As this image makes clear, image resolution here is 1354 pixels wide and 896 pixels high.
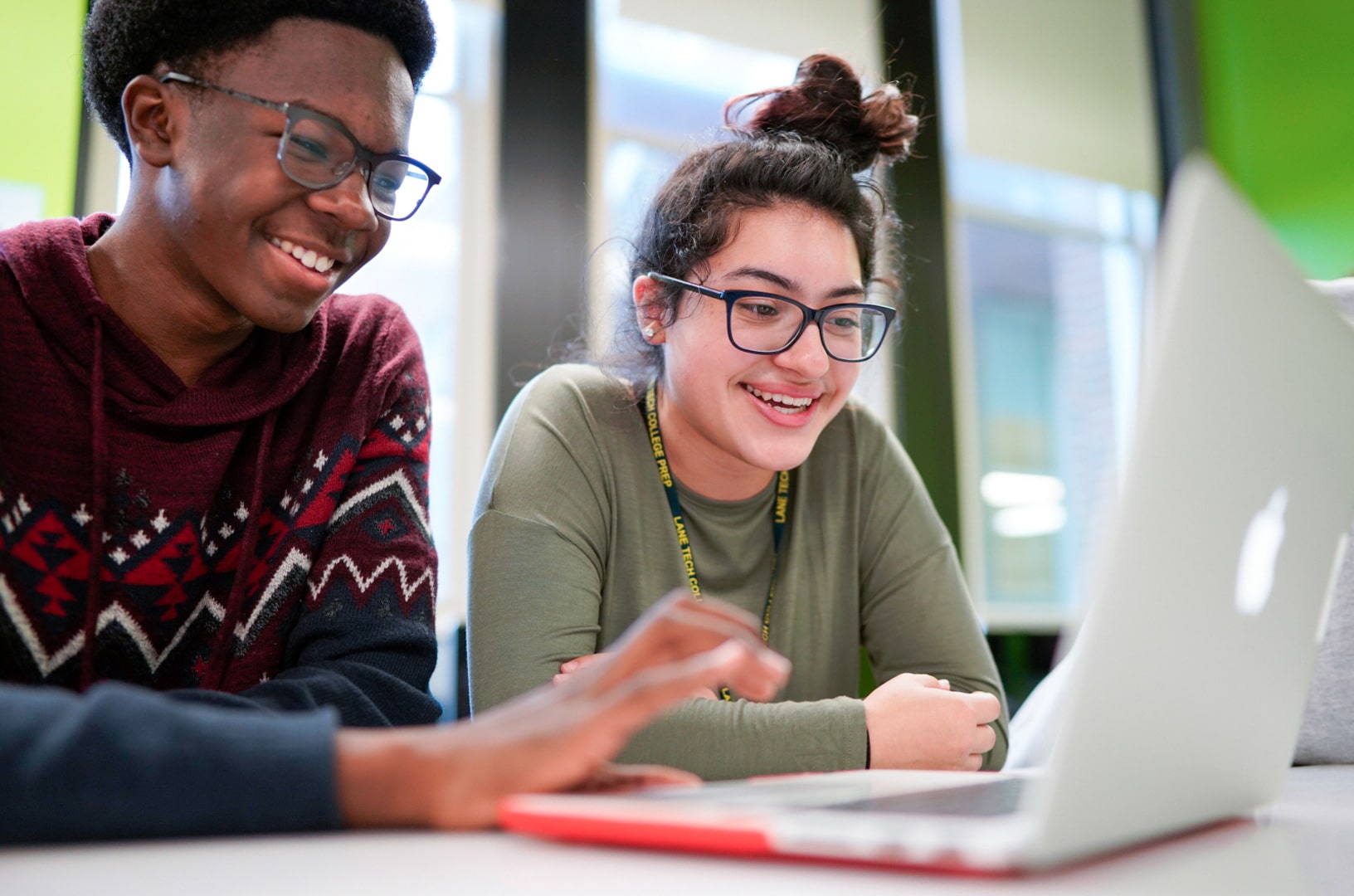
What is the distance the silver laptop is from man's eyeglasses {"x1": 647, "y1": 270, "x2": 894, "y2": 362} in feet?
2.70

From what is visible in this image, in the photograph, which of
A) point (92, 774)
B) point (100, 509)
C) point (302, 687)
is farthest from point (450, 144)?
point (92, 774)

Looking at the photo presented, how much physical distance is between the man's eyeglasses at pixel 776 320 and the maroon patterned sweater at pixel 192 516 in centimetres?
48

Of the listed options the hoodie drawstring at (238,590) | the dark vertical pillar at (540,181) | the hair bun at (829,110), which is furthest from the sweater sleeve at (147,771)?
the dark vertical pillar at (540,181)

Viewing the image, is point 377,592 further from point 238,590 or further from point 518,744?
point 518,744

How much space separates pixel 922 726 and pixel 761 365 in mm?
533

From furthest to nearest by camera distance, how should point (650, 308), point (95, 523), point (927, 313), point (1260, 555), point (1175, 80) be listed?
point (1175, 80), point (927, 313), point (650, 308), point (95, 523), point (1260, 555)

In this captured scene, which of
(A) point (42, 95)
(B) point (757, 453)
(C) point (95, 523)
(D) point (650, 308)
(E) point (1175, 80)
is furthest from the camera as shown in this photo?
(E) point (1175, 80)

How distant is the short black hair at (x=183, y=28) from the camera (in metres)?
1.21

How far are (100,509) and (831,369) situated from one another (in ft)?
3.03

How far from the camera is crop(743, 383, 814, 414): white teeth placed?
4.96 feet


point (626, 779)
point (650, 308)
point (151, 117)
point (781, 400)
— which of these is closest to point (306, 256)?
point (151, 117)

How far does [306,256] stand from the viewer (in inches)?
47.8

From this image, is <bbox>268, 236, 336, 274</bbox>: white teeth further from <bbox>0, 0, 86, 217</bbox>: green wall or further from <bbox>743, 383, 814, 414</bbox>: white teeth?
Answer: <bbox>0, 0, 86, 217</bbox>: green wall

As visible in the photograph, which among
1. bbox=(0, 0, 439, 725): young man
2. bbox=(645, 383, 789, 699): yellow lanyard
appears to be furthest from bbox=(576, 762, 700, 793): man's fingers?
bbox=(645, 383, 789, 699): yellow lanyard
